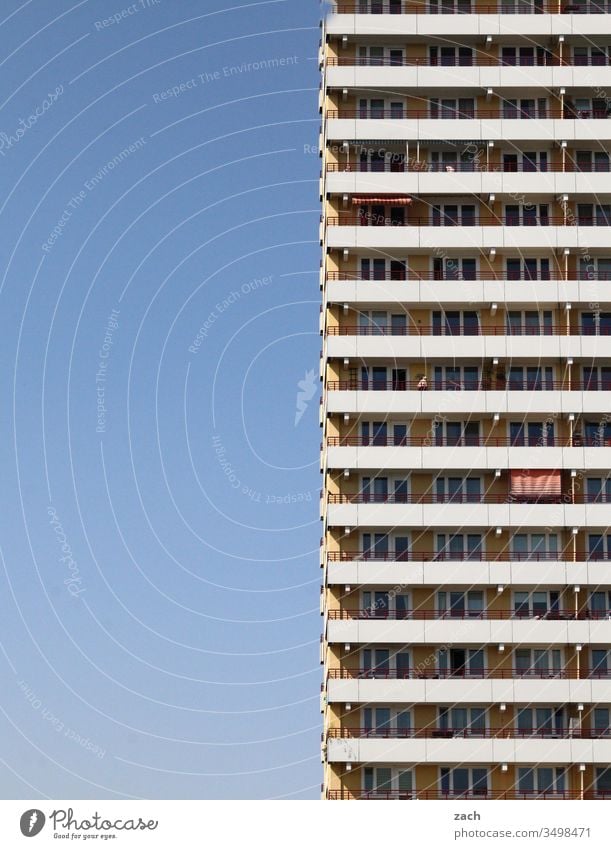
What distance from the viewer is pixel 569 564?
3625 inches

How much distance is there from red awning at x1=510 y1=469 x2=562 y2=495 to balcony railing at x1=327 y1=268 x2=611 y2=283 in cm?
1134

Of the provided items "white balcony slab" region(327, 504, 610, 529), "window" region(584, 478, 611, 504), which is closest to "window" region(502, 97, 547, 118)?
"window" region(584, 478, 611, 504)

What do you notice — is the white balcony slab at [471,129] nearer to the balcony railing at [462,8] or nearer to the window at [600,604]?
the balcony railing at [462,8]

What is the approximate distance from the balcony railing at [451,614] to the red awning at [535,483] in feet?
21.4

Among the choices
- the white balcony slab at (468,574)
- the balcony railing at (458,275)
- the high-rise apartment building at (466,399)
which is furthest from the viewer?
the balcony railing at (458,275)

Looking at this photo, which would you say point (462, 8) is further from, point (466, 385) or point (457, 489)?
point (457, 489)

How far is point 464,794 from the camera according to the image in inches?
3514

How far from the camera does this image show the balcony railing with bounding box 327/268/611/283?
9706 cm

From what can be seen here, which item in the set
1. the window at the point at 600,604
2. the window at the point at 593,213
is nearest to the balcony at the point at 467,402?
the window at the point at 600,604

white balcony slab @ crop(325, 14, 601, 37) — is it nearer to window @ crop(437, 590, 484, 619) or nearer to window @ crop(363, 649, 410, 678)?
window @ crop(437, 590, 484, 619)

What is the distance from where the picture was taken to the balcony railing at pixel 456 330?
96.3 meters

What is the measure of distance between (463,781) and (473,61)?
4070 cm
